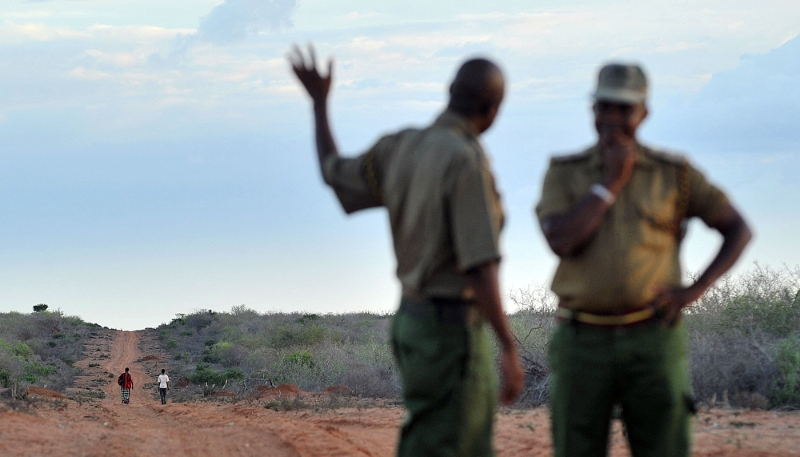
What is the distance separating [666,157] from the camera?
3.54 m

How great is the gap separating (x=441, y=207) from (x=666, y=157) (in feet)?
3.08

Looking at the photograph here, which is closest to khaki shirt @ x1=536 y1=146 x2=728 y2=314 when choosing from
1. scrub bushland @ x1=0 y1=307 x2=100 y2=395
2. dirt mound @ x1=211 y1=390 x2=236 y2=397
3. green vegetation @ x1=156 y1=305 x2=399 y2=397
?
green vegetation @ x1=156 y1=305 x2=399 y2=397

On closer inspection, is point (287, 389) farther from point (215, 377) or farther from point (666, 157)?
point (666, 157)

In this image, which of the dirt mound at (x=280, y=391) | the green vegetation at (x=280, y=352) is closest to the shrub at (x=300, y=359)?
the green vegetation at (x=280, y=352)

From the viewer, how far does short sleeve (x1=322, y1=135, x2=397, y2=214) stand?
12.6 feet

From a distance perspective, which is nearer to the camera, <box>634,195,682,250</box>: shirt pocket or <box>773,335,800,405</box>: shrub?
<box>634,195,682,250</box>: shirt pocket

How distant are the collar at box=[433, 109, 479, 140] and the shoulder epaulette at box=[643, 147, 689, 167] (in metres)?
0.71

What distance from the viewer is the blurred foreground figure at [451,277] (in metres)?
3.36

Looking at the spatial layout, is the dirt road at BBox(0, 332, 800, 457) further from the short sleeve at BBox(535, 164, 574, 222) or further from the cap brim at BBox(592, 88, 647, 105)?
the cap brim at BBox(592, 88, 647, 105)

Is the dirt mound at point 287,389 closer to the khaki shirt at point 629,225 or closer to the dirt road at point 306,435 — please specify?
the dirt road at point 306,435

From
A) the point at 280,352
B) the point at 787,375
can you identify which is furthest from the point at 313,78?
the point at 280,352

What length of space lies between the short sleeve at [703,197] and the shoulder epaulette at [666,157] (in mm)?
59

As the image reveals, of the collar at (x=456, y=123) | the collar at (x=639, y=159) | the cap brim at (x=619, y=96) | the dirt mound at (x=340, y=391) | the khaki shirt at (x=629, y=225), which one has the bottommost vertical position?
the dirt mound at (x=340, y=391)

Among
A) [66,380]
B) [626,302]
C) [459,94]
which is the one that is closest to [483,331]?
[626,302]
